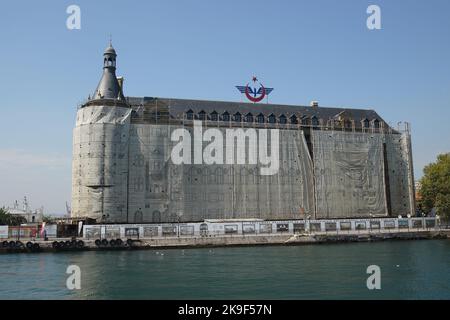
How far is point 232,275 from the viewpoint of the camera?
3741cm

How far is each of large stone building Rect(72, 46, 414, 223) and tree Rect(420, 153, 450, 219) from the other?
6265mm

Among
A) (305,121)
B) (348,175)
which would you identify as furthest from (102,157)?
(348,175)

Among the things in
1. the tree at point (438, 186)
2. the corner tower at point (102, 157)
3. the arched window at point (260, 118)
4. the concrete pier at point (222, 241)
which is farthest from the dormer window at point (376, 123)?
the corner tower at point (102, 157)

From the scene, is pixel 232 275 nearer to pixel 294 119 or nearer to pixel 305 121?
pixel 294 119

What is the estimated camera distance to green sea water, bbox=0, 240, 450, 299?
30.4m

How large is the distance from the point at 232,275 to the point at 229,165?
43.8m

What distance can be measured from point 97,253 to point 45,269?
14.3 m

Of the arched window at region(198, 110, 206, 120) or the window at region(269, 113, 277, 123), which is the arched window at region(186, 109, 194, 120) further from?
the window at region(269, 113, 277, 123)

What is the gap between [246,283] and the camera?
33.7 metres

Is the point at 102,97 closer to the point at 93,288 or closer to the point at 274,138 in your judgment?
the point at 274,138

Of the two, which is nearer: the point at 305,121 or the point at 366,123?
the point at 305,121

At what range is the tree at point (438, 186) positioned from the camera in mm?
78312
